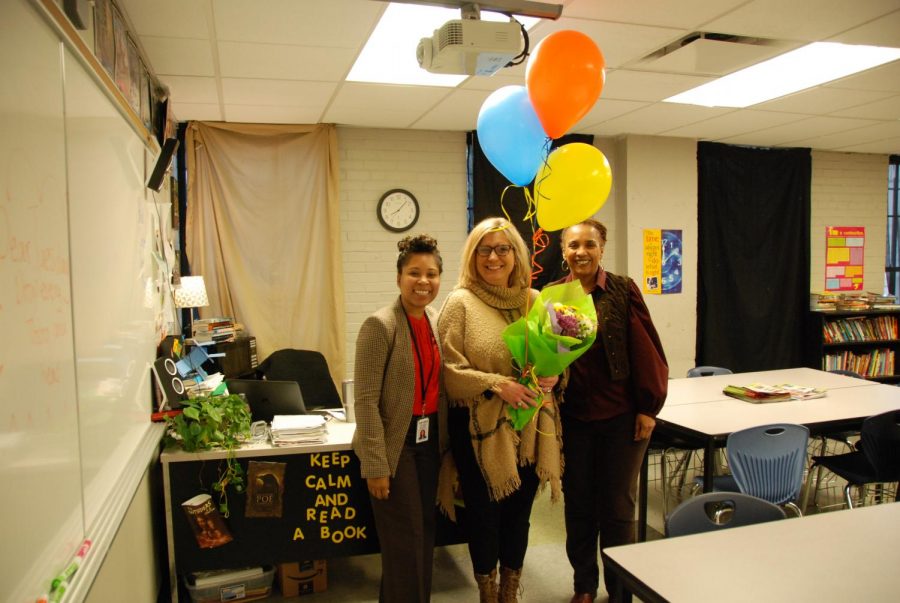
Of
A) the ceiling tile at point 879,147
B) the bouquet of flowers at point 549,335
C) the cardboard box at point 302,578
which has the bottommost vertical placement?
the cardboard box at point 302,578

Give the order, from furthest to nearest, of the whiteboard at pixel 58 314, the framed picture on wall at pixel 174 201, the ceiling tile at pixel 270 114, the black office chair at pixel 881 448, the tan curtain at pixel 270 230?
the tan curtain at pixel 270 230
the ceiling tile at pixel 270 114
the framed picture on wall at pixel 174 201
the black office chair at pixel 881 448
the whiteboard at pixel 58 314

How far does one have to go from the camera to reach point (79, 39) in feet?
4.99

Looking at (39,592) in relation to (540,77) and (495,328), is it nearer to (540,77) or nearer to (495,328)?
(495,328)

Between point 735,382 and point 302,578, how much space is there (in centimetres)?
278

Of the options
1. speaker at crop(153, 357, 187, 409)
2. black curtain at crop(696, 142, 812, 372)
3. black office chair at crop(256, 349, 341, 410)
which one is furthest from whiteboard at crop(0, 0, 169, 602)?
black curtain at crop(696, 142, 812, 372)

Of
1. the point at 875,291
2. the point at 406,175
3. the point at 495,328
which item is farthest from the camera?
the point at 875,291

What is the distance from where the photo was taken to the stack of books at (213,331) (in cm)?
387

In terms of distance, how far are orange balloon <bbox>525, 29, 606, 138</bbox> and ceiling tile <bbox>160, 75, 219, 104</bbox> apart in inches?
84.5

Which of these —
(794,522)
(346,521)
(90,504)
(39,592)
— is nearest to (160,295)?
(346,521)

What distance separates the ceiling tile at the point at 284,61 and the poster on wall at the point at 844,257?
5375 mm

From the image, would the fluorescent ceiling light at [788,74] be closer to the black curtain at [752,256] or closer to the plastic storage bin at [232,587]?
the black curtain at [752,256]

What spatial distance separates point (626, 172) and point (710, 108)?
1.06 m

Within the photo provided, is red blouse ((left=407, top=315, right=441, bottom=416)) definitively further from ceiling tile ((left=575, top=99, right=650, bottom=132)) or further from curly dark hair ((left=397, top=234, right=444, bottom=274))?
ceiling tile ((left=575, top=99, right=650, bottom=132))

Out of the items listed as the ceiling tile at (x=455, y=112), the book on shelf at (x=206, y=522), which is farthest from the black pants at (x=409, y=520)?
the ceiling tile at (x=455, y=112)
